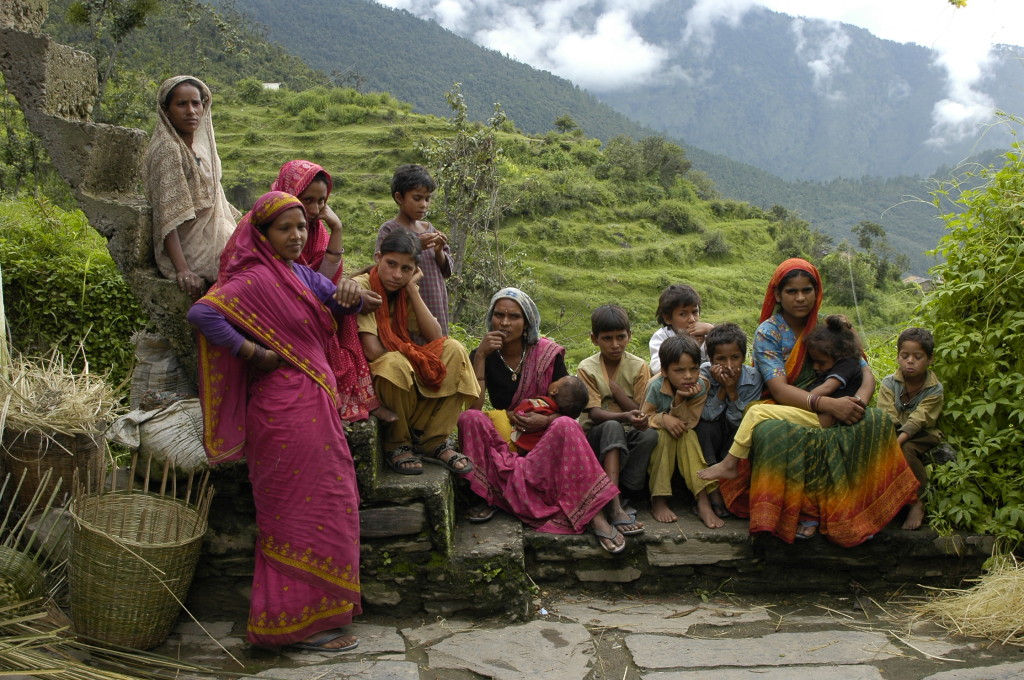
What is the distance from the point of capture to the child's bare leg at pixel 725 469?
3629 millimetres

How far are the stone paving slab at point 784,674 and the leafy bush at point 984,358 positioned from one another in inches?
39.7

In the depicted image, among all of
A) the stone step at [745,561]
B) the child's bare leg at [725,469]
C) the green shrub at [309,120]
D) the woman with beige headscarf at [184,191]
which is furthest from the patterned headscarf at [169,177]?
the green shrub at [309,120]

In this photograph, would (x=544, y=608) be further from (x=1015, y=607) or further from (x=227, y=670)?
(x=1015, y=607)

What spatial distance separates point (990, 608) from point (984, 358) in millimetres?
1110

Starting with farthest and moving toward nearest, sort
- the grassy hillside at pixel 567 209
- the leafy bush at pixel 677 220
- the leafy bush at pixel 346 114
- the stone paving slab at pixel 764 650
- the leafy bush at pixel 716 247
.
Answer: the leafy bush at pixel 346 114
the leafy bush at pixel 677 220
the leafy bush at pixel 716 247
the grassy hillside at pixel 567 209
the stone paving slab at pixel 764 650

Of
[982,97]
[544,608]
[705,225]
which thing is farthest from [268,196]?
[982,97]

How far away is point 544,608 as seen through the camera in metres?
3.43

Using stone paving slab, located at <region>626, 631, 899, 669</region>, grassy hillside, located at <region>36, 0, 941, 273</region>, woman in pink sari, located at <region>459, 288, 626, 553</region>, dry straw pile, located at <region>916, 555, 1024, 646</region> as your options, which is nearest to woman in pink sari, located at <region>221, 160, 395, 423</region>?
woman in pink sari, located at <region>459, 288, 626, 553</region>

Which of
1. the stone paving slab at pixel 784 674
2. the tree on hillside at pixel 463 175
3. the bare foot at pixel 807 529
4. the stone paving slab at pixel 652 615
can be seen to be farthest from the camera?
the tree on hillside at pixel 463 175

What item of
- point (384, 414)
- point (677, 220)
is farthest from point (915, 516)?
point (677, 220)

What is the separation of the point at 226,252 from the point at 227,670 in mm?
1588

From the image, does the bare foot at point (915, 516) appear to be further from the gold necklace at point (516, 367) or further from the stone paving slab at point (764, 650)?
the gold necklace at point (516, 367)

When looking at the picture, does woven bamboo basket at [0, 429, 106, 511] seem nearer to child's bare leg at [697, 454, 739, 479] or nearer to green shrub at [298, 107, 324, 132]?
child's bare leg at [697, 454, 739, 479]

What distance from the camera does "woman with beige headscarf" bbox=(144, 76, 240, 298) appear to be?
351cm
